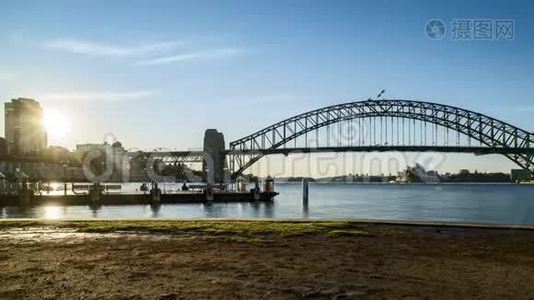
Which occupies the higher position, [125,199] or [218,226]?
[218,226]

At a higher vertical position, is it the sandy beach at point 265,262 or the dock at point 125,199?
the sandy beach at point 265,262

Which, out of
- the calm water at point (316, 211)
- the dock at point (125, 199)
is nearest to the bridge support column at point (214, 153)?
the dock at point (125, 199)

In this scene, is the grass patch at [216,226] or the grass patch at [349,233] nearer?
the grass patch at [349,233]

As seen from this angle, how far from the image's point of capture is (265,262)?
43.0ft

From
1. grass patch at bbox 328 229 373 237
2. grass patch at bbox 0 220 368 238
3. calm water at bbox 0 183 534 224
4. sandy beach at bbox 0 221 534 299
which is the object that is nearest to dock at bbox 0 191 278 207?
calm water at bbox 0 183 534 224

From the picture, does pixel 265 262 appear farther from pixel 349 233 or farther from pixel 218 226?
pixel 218 226

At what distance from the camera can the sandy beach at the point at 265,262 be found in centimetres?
1009

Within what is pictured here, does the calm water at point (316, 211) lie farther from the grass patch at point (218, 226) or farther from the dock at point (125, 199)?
the grass patch at point (218, 226)

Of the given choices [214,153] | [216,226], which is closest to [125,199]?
[216,226]

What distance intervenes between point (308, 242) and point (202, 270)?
5511 millimetres

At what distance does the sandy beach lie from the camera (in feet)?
33.1

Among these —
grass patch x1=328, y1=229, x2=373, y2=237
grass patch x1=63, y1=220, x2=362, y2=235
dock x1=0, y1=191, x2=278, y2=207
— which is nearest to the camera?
grass patch x1=328, y1=229, x2=373, y2=237

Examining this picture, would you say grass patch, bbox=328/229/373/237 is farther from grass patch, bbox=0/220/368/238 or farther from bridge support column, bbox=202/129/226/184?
bridge support column, bbox=202/129/226/184

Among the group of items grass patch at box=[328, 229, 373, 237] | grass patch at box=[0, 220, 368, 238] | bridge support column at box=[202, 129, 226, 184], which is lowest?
grass patch at box=[328, 229, 373, 237]
